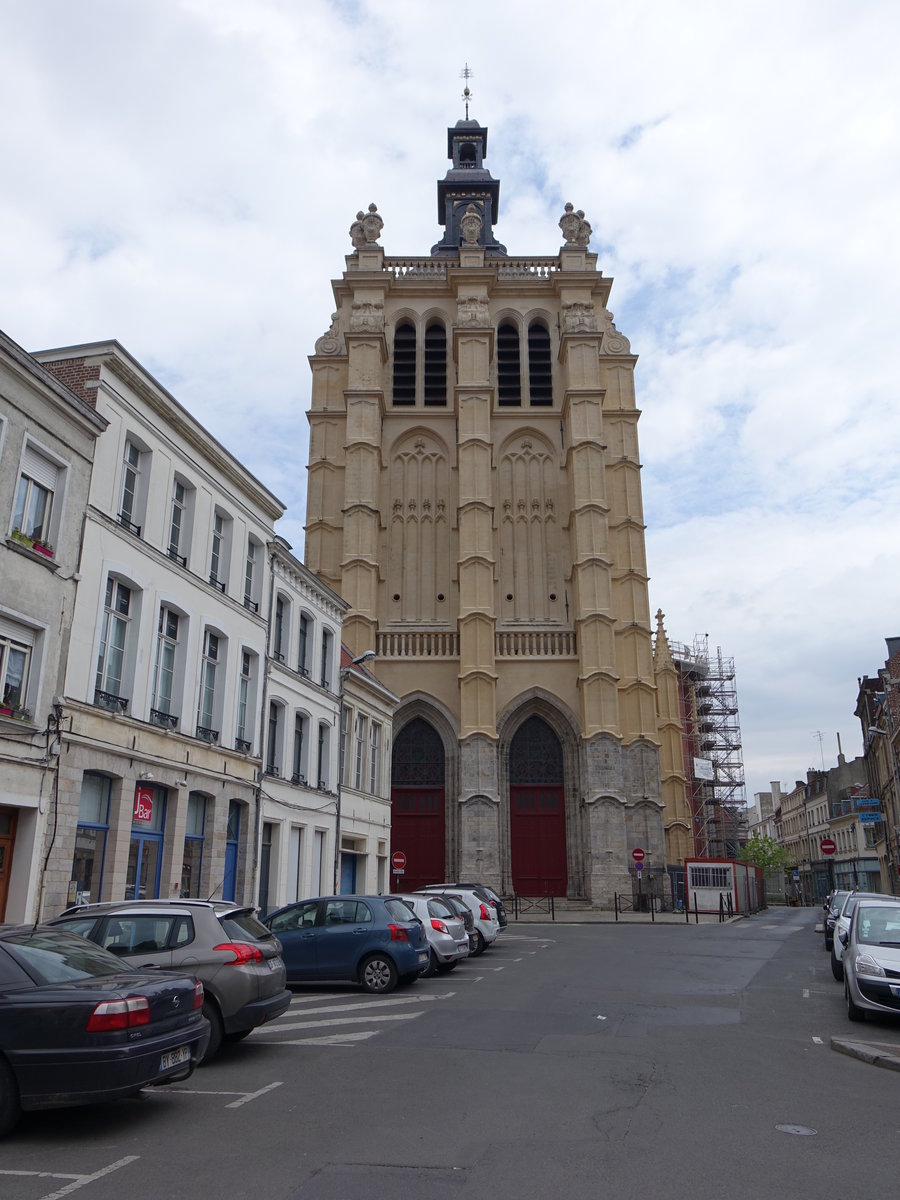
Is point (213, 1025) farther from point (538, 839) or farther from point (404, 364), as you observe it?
point (404, 364)

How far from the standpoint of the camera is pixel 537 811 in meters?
38.3

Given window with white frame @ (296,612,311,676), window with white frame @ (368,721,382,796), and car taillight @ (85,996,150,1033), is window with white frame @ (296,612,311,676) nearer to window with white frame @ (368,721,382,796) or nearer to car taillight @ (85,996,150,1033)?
window with white frame @ (368,721,382,796)

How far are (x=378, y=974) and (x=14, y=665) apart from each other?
6.38 metres

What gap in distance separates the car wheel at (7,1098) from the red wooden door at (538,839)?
32.9 meters

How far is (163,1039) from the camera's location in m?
6.18

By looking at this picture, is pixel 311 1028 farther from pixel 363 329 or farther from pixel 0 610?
pixel 363 329

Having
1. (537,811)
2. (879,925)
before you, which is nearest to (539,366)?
(537,811)

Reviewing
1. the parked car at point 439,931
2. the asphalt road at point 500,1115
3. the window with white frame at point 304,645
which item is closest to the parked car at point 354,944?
the asphalt road at point 500,1115

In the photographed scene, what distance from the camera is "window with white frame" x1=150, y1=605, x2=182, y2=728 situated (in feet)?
53.2

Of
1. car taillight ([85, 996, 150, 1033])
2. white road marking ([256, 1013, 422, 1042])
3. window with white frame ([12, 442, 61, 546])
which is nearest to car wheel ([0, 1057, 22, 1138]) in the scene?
car taillight ([85, 996, 150, 1033])

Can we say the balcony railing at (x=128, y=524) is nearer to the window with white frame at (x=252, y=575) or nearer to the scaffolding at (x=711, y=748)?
the window with white frame at (x=252, y=575)

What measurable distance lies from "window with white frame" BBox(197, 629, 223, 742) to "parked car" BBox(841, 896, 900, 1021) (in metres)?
11.1

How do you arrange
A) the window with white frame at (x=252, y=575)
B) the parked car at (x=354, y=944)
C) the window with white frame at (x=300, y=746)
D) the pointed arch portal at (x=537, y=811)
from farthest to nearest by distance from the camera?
the pointed arch portal at (x=537, y=811) → the window with white frame at (x=300, y=746) → the window with white frame at (x=252, y=575) → the parked car at (x=354, y=944)

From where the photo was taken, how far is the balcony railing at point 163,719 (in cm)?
1589
